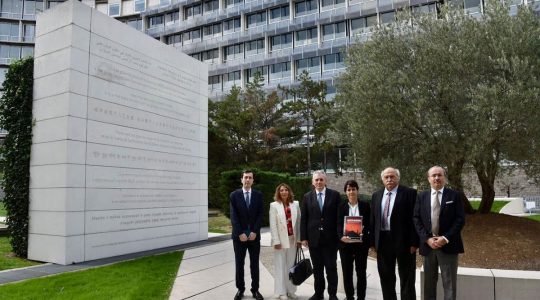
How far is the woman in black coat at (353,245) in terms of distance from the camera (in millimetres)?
6324

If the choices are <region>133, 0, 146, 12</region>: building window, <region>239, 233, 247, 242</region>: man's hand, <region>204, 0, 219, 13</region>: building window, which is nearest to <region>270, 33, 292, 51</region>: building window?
<region>204, 0, 219, 13</region>: building window

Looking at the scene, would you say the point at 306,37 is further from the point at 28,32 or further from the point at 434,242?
the point at 434,242

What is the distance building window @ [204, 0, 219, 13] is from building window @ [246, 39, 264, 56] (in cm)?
691

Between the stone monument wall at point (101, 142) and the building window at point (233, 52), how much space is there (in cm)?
3680

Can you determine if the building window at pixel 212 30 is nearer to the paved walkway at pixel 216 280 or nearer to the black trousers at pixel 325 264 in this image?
the paved walkway at pixel 216 280

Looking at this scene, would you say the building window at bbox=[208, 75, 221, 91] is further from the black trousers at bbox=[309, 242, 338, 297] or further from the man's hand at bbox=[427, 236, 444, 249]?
the man's hand at bbox=[427, 236, 444, 249]

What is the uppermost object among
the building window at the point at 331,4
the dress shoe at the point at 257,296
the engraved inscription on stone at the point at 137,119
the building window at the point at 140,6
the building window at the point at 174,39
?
the building window at the point at 140,6

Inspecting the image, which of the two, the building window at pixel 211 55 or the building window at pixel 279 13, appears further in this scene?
the building window at pixel 211 55

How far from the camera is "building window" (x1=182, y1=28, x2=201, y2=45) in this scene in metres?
53.6

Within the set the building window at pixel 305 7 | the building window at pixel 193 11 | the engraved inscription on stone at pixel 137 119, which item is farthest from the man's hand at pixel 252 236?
the building window at pixel 193 11

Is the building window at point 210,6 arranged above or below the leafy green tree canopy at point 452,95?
above

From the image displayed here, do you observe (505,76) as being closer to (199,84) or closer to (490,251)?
(490,251)

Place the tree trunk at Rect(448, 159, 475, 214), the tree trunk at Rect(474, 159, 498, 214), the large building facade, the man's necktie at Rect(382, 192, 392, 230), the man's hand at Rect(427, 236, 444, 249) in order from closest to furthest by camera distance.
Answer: the man's hand at Rect(427, 236, 444, 249) → the man's necktie at Rect(382, 192, 392, 230) → the tree trunk at Rect(448, 159, 475, 214) → the tree trunk at Rect(474, 159, 498, 214) → the large building facade

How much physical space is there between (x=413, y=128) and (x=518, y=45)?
3198mm
